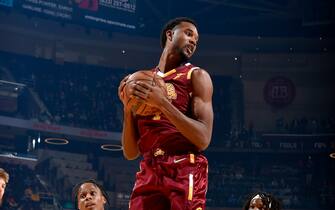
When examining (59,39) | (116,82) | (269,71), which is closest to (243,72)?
(269,71)

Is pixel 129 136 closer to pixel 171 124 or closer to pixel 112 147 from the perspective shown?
pixel 171 124

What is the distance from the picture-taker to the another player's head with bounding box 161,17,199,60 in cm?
325

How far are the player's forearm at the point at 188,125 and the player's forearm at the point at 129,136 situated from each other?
385 millimetres

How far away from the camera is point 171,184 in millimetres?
2992

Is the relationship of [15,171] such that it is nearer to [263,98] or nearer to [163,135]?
[263,98]

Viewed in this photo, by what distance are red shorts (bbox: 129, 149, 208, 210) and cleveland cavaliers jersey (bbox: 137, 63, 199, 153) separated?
0.21 feet

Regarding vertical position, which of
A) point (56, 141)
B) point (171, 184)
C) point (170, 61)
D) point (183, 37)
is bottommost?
point (171, 184)

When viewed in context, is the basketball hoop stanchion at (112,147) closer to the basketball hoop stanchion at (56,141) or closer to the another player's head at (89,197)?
the basketball hoop stanchion at (56,141)

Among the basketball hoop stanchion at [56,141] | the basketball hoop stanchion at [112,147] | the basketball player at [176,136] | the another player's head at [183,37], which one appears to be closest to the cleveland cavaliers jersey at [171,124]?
the basketball player at [176,136]

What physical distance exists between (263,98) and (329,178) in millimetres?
4580

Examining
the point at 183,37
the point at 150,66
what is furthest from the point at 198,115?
the point at 150,66

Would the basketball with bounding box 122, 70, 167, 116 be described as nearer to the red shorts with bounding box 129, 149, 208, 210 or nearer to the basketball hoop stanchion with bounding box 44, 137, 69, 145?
the red shorts with bounding box 129, 149, 208, 210

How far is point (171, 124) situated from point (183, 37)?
54cm

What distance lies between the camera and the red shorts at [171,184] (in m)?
2.98
